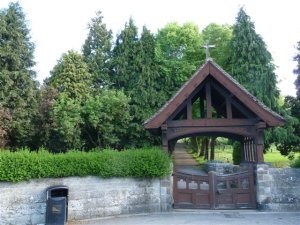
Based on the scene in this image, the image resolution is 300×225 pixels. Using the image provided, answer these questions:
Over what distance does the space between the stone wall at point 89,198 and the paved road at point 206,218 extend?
40 centimetres

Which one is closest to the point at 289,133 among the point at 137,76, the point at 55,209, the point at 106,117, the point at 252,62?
the point at 252,62

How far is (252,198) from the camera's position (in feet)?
39.2

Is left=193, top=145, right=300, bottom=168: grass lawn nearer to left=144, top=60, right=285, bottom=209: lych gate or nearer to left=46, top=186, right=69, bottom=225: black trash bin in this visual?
left=144, top=60, right=285, bottom=209: lych gate

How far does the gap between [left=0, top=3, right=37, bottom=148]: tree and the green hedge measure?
9195 millimetres

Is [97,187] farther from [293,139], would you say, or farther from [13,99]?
[293,139]

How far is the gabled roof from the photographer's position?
1179 cm

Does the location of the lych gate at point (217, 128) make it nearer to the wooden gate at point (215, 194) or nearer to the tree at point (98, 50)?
the wooden gate at point (215, 194)

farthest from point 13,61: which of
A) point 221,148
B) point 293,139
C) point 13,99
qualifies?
point 221,148

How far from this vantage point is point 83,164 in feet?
36.0

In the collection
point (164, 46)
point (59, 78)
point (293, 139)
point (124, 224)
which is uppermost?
point (164, 46)

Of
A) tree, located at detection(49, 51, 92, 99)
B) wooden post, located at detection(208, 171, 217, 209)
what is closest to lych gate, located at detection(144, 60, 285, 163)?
wooden post, located at detection(208, 171, 217, 209)

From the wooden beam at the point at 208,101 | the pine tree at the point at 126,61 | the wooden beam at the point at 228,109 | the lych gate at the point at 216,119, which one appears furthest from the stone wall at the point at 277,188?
the pine tree at the point at 126,61

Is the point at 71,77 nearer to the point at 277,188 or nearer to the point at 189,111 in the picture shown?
the point at 189,111

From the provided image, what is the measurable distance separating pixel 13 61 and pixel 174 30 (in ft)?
60.4
